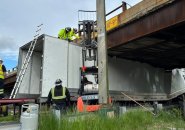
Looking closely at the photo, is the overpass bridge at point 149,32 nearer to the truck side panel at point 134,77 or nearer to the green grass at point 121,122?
the truck side panel at point 134,77

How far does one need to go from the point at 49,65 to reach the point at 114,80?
488cm

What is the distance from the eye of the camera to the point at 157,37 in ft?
43.2

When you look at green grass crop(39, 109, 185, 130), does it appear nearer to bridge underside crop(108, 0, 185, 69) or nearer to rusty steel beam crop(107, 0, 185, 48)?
rusty steel beam crop(107, 0, 185, 48)

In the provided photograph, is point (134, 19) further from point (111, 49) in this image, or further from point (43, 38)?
point (43, 38)

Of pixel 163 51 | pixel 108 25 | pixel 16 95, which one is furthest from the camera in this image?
pixel 163 51

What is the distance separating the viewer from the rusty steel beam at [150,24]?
10.3 meters

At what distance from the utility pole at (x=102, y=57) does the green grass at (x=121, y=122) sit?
2.38 feet

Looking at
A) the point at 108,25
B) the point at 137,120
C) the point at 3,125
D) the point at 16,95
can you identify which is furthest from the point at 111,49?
the point at 3,125

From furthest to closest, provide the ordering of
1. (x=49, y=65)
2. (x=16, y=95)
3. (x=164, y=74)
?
(x=164, y=74) → (x=16, y=95) → (x=49, y=65)

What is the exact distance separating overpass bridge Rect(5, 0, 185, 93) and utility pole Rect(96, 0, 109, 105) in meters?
3.51

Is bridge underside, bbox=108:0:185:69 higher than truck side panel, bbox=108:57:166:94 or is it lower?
higher

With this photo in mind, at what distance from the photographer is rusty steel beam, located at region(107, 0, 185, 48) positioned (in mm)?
10344

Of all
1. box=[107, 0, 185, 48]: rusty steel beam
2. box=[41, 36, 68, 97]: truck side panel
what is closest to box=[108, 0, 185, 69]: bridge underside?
box=[107, 0, 185, 48]: rusty steel beam

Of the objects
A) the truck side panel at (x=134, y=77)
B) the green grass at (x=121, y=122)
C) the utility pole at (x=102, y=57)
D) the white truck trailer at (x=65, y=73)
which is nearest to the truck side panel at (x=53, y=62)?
the white truck trailer at (x=65, y=73)
